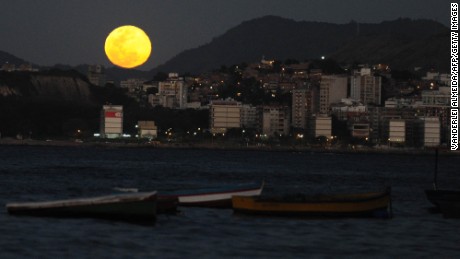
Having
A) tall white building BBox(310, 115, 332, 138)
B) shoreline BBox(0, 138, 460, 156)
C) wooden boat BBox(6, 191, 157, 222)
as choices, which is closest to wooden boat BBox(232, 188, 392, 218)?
wooden boat BBox(6, 191, 157, 222)

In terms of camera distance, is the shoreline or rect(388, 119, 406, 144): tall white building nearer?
the shoreline

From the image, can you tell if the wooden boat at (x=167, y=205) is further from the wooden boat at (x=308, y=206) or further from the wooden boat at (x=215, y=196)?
the wooden boat at (x=215, y=196)

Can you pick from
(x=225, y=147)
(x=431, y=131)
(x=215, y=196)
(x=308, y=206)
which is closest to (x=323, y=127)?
(x=431, y=131)

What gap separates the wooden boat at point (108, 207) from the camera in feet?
104

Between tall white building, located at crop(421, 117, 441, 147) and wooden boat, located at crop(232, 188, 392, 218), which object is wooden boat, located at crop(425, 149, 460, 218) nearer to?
wooden boat, located at crop(232, 188, 392, 218)

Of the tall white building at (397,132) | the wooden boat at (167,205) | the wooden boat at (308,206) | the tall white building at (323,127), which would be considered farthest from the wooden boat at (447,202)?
the tall white building at (323,127)

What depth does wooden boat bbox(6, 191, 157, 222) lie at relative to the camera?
104 feet

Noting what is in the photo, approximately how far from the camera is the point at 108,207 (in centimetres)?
3206

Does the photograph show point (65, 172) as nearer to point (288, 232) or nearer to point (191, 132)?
point (288, 232)

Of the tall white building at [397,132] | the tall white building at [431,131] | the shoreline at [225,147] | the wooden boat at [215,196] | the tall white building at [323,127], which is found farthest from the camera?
A: the tall white building at [323,127]

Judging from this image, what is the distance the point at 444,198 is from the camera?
4028 centimetres

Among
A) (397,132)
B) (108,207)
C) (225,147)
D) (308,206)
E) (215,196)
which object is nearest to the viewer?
(108,207)

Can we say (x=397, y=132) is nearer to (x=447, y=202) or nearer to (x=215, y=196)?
(x=447, y=202)

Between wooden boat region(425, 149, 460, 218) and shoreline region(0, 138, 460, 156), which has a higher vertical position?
shoreline region(0, 138, 460, 156)
